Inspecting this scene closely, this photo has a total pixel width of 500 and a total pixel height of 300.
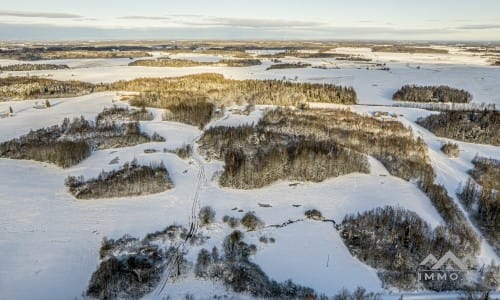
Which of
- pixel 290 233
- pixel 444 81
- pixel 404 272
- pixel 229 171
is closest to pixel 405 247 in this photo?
pixel 404 272

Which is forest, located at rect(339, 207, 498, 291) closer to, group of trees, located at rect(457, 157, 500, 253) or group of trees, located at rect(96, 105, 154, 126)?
group of trees, located at rect(457, 157, 500, 253)

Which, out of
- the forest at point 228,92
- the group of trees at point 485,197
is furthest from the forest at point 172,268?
the forest at point 228,92

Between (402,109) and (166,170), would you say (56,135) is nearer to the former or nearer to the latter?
(166,170)

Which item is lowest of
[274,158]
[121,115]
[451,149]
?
[451,149]

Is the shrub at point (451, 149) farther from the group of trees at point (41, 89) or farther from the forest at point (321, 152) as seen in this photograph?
the group of trees at point (41, 89)

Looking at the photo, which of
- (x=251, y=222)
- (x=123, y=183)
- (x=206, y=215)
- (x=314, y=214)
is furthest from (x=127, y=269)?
(x=314, y=214)

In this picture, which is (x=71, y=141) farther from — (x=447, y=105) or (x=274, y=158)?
(x=447, y=105)
